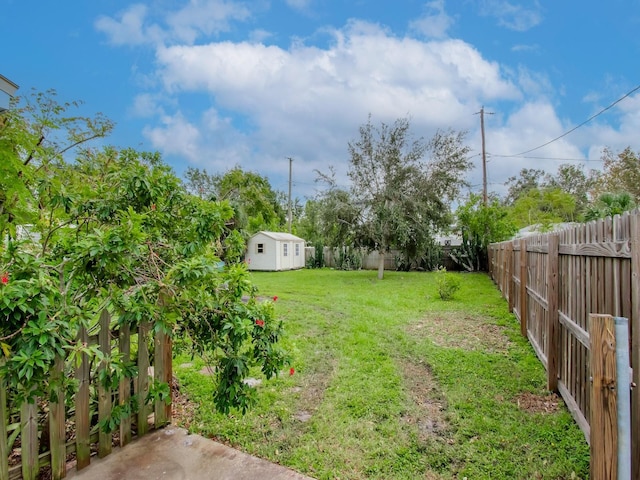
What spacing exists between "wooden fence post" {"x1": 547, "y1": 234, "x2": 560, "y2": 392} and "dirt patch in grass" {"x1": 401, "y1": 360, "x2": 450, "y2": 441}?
105 centimetres

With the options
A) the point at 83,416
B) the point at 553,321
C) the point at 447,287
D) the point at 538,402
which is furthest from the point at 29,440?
the point at 447,287

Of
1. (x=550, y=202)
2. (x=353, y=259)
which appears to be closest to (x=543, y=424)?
(x=353, y=259)

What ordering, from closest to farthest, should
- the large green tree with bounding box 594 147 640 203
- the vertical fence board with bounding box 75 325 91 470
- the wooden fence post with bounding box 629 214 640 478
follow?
1. the wooden fence post with bounding box 629 214 640 478
2. the vertical fence board with bounding box 75 325 91 470
3. the large green tree with bounding box 594 147 640 203

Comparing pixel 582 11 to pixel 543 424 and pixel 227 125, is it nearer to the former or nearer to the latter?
pixel 543 424

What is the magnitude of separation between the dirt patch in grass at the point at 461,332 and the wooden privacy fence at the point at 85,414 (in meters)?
3.94

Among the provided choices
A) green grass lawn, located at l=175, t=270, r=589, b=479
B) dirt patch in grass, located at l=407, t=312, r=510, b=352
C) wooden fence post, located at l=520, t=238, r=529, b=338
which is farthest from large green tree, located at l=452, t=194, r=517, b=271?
green grass lawn, located at l=175, t=270, r=589, b=479

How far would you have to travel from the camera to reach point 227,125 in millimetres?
13805

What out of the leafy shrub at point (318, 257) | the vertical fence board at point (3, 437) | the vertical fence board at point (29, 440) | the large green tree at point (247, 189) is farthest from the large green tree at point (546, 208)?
the vertical fence board at point (3, 437)

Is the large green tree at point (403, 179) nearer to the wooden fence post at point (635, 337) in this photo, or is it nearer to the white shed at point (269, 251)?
the white shed at point (269, 251)

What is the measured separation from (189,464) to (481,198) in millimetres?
20359

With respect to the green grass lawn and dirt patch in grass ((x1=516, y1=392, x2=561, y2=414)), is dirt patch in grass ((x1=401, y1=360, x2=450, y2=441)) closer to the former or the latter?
the green grass lawn

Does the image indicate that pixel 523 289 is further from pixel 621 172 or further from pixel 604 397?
pixel 621 172

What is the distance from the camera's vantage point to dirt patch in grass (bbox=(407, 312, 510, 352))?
510cm

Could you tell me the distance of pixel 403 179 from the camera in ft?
46.7
